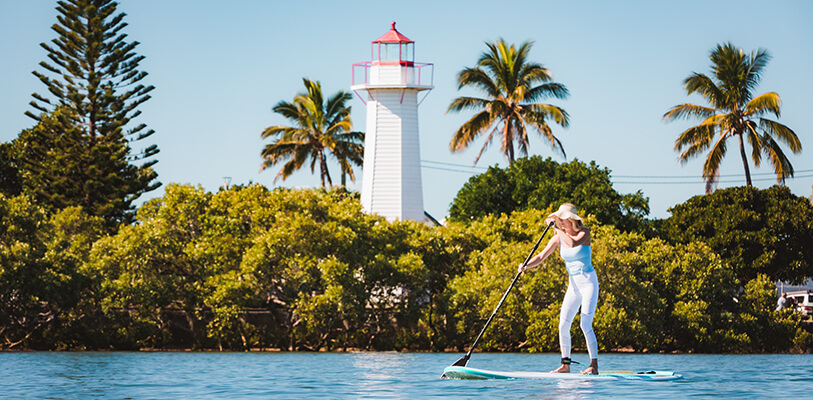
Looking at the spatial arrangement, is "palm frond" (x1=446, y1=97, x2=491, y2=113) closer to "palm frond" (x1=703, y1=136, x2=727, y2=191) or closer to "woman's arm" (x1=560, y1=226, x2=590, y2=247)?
"palm frond" (x1=703, y1=136, x2=727, y2=191)

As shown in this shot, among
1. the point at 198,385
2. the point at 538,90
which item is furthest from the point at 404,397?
the point at 538,90

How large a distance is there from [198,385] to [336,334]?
65.2 ft

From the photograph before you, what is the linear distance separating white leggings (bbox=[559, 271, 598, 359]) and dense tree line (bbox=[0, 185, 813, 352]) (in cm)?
1734

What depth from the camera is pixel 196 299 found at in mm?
34844

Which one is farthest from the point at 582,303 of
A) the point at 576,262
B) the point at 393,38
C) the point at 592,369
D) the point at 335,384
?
the point at 393,38

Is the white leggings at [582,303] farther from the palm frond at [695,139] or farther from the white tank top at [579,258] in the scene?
the palm frond at [695,139]

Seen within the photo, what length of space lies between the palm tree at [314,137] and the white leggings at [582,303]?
131 ft

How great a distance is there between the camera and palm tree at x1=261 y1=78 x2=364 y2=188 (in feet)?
184

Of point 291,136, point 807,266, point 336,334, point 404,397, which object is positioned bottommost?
point 404,397

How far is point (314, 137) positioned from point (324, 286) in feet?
75.1

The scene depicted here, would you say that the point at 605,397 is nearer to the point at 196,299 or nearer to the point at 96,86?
the point at 196,299

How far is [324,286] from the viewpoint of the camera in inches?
1358

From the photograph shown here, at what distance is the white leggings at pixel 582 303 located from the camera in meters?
15.4

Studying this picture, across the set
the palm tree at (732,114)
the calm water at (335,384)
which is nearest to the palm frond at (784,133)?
the palm tree at (732,114)
